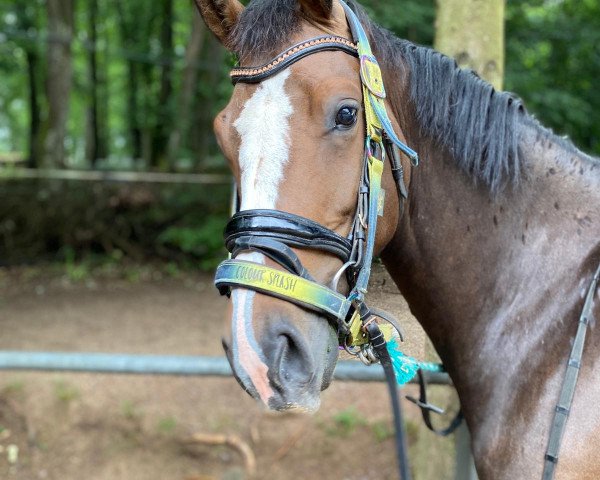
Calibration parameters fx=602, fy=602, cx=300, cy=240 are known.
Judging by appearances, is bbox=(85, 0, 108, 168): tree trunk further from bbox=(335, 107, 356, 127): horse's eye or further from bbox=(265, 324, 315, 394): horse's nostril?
bbox=(265, 324, 315, 394): horse's nostril

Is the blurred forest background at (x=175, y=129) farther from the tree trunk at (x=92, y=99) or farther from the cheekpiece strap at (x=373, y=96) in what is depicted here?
the cheekpiece strap at (x=373, y=96)

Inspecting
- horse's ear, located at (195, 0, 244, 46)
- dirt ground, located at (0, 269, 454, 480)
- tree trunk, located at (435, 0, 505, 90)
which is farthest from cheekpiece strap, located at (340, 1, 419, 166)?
dirt ground, located at (0, 269, 454, 480)

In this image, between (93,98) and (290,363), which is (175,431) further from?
(93,98)

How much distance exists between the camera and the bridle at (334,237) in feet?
4.97

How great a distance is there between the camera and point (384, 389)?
559cm

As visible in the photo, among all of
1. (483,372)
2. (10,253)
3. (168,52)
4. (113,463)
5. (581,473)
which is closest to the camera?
(581,473)

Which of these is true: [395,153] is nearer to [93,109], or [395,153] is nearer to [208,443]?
[208,443]

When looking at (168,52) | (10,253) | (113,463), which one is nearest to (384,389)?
(113,463)

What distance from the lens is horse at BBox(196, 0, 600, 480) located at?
155cm

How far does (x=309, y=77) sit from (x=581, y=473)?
1287 millimetres

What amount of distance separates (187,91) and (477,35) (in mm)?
8764

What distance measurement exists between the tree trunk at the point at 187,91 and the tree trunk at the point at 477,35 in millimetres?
8210

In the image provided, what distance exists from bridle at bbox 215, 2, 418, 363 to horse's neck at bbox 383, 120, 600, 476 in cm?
20

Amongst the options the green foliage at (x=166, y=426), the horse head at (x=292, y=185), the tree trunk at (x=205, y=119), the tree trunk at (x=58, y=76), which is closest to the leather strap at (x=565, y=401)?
the horse head at (x=292, y=185)
